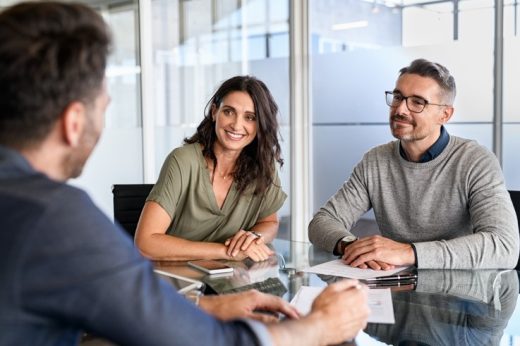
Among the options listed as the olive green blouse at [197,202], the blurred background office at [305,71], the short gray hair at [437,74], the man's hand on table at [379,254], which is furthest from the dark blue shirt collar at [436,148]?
the blurred background office at [305,71]

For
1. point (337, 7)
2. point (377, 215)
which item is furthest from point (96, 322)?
point (337, 7)

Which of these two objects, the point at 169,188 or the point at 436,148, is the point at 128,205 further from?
the point at 436,148

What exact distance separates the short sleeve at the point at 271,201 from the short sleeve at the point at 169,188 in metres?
0.40

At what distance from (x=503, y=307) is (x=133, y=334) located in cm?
122

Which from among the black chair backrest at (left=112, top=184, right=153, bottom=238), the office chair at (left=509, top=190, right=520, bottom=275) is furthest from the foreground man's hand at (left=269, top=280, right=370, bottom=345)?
the black chair backrest at (left=112, top=184, right=153, bottom=238)

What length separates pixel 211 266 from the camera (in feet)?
7.01

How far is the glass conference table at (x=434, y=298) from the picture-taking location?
145 centimetres

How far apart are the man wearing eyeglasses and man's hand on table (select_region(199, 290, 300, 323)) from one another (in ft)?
2.48

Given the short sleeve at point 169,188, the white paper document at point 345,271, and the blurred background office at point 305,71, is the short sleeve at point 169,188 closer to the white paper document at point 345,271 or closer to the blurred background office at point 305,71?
the white paper document at point 345,271

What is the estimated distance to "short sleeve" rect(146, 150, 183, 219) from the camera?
243cm

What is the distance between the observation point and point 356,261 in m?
2.11

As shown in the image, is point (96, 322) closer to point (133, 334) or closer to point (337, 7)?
point (133, 334)

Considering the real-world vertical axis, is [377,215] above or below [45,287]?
below

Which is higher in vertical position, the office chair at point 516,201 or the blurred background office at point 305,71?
the blurred background office at point 305,71
